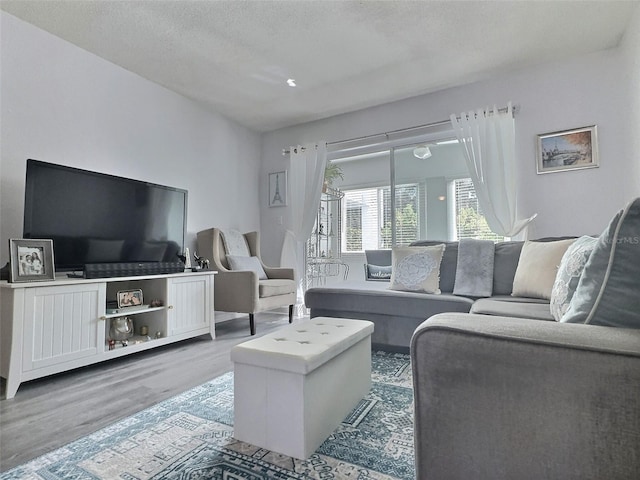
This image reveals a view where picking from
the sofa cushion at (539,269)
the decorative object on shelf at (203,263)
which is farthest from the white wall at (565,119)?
the decorative object on shelf at (203,263)

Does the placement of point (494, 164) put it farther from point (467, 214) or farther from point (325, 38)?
point (325, 38)

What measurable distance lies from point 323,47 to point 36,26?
213 cm

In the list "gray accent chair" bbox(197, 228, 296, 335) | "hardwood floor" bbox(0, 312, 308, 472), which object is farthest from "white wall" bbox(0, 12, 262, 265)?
"hardwood floor" bbox(0, 312, 308, 472)

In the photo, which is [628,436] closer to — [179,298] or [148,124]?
[179,298]

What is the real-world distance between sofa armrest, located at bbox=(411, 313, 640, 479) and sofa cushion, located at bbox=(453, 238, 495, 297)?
1.83 meters

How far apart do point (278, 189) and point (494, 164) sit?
2.65 meters

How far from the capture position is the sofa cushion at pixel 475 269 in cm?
248

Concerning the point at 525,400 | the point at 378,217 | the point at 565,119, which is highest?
the point at 565,119

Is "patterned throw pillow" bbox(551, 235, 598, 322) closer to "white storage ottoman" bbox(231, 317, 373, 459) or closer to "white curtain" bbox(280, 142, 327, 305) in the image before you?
"white storage ottoman" bbox(231, 317, 373, 459)

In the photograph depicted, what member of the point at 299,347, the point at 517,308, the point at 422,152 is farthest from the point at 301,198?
the point at 299,347

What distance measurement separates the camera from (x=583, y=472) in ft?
2.11

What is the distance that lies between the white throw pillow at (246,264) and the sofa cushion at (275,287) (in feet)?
0.57

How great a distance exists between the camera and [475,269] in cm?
256

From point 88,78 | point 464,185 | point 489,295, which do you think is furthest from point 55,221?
point 464,185
